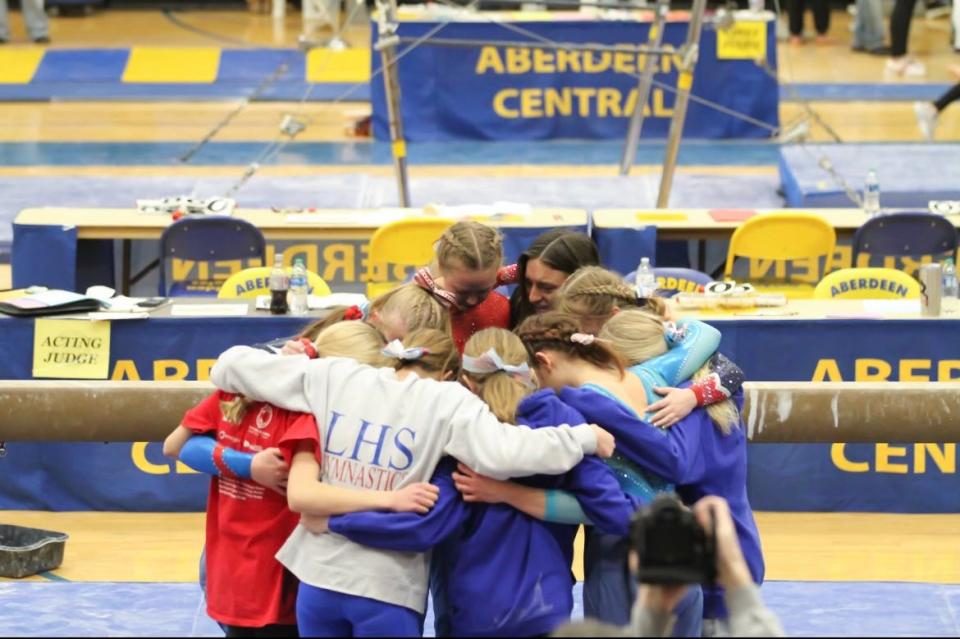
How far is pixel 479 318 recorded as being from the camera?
457cm

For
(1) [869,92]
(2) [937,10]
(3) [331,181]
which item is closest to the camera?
(3) [331,181]

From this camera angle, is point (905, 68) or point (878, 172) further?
point (905, 68)

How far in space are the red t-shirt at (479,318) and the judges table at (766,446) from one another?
1853mm

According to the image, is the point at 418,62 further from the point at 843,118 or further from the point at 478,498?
the point at 478,498

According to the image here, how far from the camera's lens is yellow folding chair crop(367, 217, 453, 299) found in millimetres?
7852

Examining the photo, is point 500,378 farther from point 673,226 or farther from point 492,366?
point 673,226

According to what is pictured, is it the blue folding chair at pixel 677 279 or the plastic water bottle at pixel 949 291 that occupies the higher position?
the plastic water bottle at pixel 949 291

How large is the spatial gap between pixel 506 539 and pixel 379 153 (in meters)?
8.78

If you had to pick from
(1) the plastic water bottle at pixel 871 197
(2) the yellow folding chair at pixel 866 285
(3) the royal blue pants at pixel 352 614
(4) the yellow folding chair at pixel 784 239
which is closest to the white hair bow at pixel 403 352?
(3) the royal blue pants at pixel 352 614

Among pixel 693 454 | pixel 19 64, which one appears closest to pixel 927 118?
pixel 19 64

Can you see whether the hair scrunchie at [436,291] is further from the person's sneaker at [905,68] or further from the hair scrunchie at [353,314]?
the person's sneaker at [905,68]

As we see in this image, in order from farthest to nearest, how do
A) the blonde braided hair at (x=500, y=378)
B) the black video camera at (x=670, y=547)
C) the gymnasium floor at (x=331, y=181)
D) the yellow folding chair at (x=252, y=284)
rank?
1. the yellow folding chair at (x=252, y=284)
2. the gymnasium floor at (x=331, y=181)
3. the blonde braided hair at (x=500, y=378)
4. the black video camera at (x=670, y=547)

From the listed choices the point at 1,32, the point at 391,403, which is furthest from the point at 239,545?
the point at 1,32

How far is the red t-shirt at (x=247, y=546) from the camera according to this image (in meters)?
3.63
